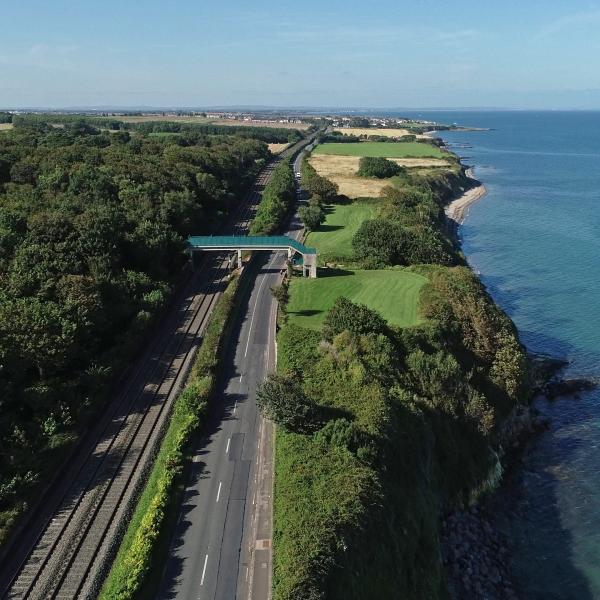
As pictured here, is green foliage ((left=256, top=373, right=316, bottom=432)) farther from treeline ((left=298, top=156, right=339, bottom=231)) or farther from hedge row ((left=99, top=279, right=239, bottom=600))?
treeline ((left=298, top=156, right=339, bottom=231))

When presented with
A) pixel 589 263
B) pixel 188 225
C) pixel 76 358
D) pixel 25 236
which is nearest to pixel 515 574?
pixel 76 358

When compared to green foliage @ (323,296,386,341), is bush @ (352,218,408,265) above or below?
above

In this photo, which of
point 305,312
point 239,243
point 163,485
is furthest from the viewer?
point 239,243

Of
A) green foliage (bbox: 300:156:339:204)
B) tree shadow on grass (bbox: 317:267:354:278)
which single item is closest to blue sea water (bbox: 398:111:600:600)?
tree shadow on grass (bbox: 317:267:354:278)

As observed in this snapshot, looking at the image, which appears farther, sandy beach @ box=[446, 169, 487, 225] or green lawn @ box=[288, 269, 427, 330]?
sandy beach @ box=[446, 169, 487, 225]

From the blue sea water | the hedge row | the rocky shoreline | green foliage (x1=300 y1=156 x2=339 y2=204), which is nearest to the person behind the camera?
the hedge row

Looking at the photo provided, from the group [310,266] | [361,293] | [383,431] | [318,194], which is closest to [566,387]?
[361,293]

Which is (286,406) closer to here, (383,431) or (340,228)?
(383,431)
